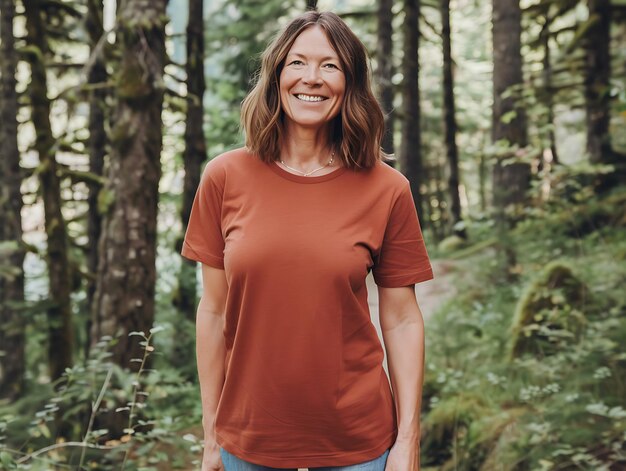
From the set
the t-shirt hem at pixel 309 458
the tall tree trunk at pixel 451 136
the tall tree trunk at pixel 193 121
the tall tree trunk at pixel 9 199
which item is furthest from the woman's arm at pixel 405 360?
the tall tree trunk at pixel 451 136

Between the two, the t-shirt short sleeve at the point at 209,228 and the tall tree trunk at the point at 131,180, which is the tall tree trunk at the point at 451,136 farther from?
the t-shirt short sleeve at the point at 209,228

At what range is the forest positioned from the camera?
4.99 metres

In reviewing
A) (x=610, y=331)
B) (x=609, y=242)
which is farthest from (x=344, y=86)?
(x=609, y=242)

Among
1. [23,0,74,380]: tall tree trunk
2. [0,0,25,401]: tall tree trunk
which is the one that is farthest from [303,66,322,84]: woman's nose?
[0,0,25,401]: tall tree trunk

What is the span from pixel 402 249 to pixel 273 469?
90cm

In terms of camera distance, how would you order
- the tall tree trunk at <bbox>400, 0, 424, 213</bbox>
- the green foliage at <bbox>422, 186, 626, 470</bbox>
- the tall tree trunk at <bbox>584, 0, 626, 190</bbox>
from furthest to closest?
the tall tree trunk at <bbox>400, 0, 424, 213</bbox> < the tall tree trunk at <bbox>584, 0, 626, 190</bbox> < the green foliage at <bbox>422, 186, 626, 470</bbox>

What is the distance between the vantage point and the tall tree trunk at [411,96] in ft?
47.9

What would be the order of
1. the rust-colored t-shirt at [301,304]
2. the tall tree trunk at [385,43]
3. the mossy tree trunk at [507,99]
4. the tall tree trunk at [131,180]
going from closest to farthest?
the rust-colored t-shirt at [301,304] → the tall tree trunk at [131,180] → the mossy tree trunk at [507,99] → the tall tree trunk at [385,43]

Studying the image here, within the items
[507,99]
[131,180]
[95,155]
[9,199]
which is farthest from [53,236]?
[507,99]

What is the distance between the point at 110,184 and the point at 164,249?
702 centimetres

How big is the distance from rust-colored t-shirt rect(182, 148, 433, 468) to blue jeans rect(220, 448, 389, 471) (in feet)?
0.09

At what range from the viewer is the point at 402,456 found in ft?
8.01

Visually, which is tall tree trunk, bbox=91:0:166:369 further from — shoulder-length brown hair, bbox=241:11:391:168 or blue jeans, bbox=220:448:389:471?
blue jeans, bbox=220:448:389:471

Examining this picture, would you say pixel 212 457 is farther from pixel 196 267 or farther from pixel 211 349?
pixel 196 267
